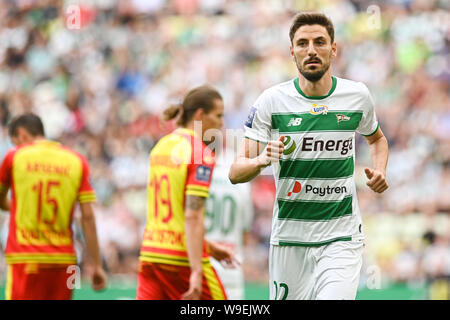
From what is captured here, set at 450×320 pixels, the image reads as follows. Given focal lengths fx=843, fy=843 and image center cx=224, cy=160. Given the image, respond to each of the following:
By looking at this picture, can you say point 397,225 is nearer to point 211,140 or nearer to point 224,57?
point 224,57

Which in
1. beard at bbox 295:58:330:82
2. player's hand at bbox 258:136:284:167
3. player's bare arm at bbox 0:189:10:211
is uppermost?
beard at bbox 295:58:330:82

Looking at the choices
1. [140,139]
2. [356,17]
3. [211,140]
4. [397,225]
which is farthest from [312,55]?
[356,17]

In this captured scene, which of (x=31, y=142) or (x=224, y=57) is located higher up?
(x=224, y=57)

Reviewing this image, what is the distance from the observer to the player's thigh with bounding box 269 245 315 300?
559cm

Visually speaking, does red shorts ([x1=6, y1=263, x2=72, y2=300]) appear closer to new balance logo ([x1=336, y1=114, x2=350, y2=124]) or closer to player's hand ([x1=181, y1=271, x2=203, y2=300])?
player's hand ([x1=181, y1=271, x2=203, y2=300])

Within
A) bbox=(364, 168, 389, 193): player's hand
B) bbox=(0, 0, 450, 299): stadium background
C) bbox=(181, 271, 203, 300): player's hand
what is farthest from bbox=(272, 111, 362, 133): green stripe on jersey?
bbox=(0, 0, 450, 299): stadium background

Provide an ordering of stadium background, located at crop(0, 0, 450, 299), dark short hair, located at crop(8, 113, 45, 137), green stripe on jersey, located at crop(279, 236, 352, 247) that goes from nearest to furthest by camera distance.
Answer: green stripe on jersey, located at crop(279, 236, 352, 247) → dark short hair, located at crop(8, 113, 45, 137) → stadium background, located at crop(0, 0, 450, 299)

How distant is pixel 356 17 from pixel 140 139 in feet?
15.2

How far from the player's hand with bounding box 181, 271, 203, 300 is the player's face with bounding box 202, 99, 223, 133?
120cm

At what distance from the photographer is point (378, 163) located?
577cm

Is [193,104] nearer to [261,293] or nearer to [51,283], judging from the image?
[51,283]

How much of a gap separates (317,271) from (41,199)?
2.53 m
